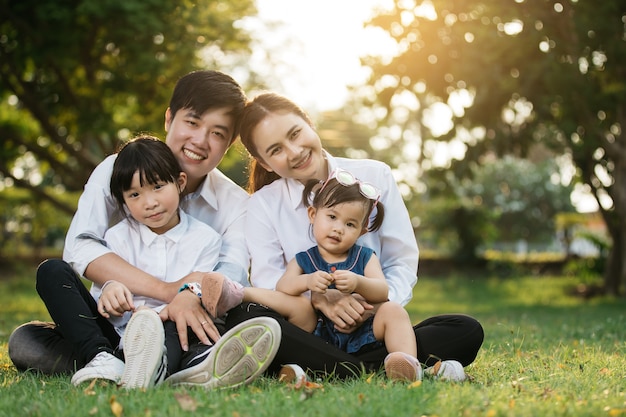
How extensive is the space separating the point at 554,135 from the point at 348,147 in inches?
943

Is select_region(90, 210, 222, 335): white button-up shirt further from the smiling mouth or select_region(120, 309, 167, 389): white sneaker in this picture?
select_region(120, 309, 167, 389): white sneaker

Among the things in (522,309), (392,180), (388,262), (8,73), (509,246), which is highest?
(8,73)

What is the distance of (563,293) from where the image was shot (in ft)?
53.4

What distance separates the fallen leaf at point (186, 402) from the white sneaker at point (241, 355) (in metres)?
0.28

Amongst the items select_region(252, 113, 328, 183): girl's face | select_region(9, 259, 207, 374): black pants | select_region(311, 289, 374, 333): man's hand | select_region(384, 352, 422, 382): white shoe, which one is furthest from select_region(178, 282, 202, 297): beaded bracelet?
select_region(384, 352, 422, 382): white shoe

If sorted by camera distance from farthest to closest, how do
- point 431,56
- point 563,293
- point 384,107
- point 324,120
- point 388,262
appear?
point 324,120
point 563,293
point 384,107
point 431,56
point 388,262

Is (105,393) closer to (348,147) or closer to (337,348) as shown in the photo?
(337,348)

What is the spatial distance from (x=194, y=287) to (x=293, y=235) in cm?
77

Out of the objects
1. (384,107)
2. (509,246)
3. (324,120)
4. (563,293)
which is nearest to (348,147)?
(324,120)

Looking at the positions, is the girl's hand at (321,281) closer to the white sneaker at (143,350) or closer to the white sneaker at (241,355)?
the white sneaker at (241,355)

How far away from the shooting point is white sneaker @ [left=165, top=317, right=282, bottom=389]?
10.8 ft

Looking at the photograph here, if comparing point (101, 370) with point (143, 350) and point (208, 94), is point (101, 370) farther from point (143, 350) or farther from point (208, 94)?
point (208, 94)

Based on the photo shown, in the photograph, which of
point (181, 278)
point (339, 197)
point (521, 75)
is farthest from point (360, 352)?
point (521, 75)

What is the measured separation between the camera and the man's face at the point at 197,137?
174 inches
